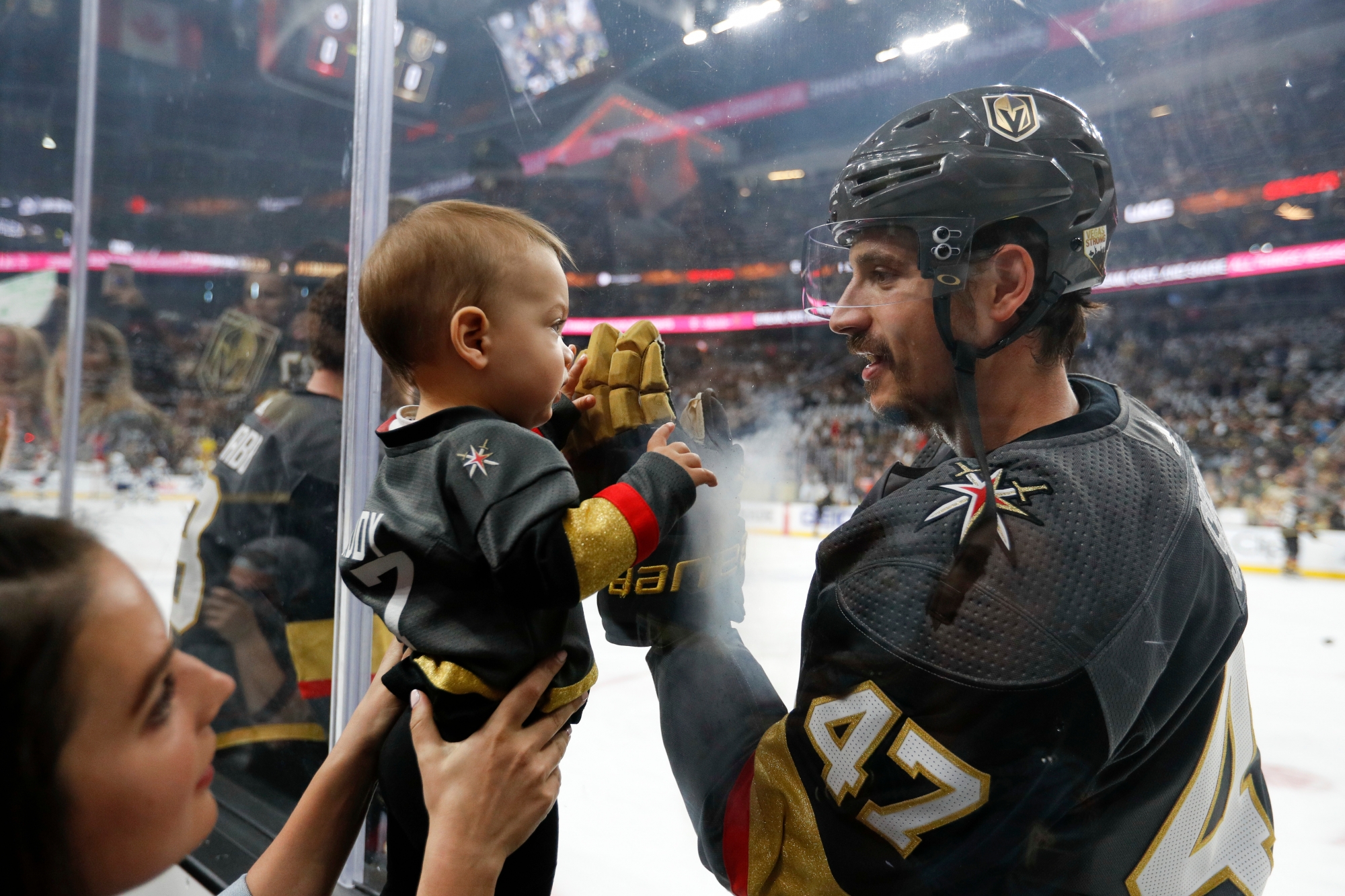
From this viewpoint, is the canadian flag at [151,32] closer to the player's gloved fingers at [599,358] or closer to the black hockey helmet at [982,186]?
the player's gloved fingers at [599,358]

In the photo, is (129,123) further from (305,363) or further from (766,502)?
(766,502)

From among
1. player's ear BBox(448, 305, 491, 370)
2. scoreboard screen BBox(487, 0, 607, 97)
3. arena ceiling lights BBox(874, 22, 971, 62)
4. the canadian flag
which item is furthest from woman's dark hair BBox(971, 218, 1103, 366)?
the canadian flag

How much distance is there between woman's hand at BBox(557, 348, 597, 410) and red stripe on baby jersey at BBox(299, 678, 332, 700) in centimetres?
116

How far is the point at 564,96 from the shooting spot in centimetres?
138

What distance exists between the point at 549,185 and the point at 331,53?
1.05 m

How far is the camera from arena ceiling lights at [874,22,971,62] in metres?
1.00

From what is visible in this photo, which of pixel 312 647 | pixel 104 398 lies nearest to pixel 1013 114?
pixel 312 647

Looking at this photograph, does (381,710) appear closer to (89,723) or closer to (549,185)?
(89,723)

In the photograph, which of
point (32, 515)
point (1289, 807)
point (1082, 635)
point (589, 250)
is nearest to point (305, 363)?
point (589, 250)

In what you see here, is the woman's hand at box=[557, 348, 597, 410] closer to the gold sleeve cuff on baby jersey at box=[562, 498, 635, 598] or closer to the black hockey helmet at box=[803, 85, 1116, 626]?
the gold sleeve cuff on baby jersey at box=[562, 498, 635, 598]

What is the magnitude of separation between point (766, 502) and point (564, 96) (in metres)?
0.80

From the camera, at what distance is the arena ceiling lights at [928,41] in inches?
39.6

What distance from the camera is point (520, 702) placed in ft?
2.66

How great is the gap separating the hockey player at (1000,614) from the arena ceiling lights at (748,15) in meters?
0.37
